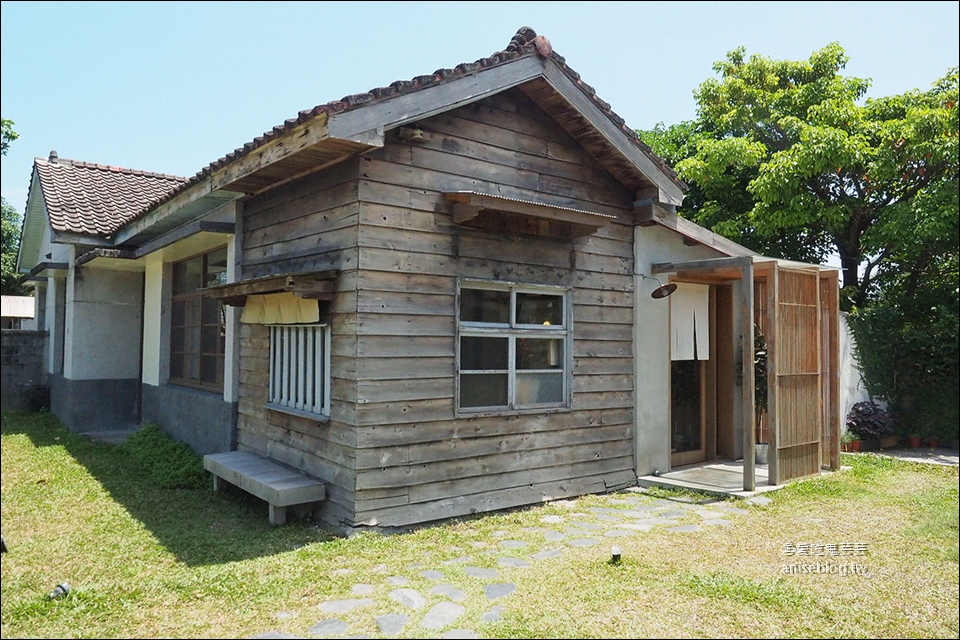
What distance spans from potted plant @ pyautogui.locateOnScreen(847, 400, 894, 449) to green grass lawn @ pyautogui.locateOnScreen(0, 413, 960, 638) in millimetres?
239

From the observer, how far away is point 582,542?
17.4ft

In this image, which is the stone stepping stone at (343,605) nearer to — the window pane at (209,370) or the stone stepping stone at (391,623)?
the stone stepping stone at (391,623)

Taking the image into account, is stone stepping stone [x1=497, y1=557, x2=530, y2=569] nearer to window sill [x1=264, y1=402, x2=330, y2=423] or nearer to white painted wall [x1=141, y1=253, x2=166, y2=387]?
window sill [x1=264, y1=402, x2=330, y2=423]

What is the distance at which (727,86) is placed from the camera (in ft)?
47.3

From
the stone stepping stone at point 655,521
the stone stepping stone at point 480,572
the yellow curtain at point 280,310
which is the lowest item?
the stone stepping stone at point 655,521

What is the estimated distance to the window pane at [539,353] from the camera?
6.60 meters

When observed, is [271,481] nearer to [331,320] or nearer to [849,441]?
[331,320]

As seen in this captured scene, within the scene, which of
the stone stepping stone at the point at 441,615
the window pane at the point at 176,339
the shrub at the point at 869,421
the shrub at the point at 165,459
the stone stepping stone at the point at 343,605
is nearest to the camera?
the stone stepping stone at the point at 441,615

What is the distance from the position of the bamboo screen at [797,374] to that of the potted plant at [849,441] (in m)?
0.29

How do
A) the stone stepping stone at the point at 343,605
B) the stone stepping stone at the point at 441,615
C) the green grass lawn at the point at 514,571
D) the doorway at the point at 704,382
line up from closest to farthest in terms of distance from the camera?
the green grass lawn at the point at 514,571 → the stone stepping stone at the point at 441,615 → the stone stepping stone at the point at 343,605 → the doorway at the point at 704,382

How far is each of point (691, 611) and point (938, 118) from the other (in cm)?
273

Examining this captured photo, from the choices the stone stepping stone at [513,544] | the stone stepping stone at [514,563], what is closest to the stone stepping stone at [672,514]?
the stone stepping stone at [513,544]

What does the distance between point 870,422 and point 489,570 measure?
116 inches

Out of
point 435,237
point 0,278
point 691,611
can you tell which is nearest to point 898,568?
point 691,611
